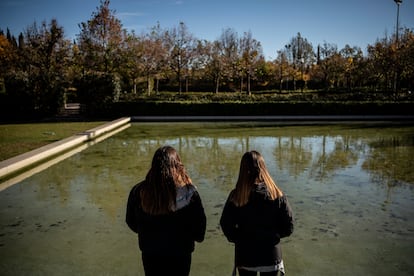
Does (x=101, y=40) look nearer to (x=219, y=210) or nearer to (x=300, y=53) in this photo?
(x=219, y=210)

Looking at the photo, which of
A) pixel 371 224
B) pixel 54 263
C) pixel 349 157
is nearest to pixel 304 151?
pixel 349 157

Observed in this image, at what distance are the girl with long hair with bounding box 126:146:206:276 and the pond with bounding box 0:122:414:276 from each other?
185 centimetres

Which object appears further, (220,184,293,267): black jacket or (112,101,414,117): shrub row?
(112,101,414,117): shrub row

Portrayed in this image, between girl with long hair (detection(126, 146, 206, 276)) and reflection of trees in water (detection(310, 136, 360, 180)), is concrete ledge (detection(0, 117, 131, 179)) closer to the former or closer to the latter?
reflection of trees in water (detection(310, 136, 360, 180))

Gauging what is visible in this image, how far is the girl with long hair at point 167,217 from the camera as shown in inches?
103

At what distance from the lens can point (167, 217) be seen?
2.65 m

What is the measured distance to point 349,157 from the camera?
1198cm

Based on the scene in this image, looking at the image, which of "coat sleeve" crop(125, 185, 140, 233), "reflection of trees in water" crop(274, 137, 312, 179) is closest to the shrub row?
"reflection of trees in water" crop(274, 137, 312, 179)

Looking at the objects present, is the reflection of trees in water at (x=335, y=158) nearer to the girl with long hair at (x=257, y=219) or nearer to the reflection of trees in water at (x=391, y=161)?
the reflection of trees in water at (x=391, y=161)

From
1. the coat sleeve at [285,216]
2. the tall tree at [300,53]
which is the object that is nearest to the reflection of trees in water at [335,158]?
the coat sleeve at [285,216]

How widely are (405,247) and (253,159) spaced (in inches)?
140

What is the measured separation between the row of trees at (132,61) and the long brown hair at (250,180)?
25252mm

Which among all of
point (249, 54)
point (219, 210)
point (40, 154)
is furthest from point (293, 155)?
point (249, 54)

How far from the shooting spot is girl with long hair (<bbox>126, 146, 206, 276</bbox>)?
2.62 m
